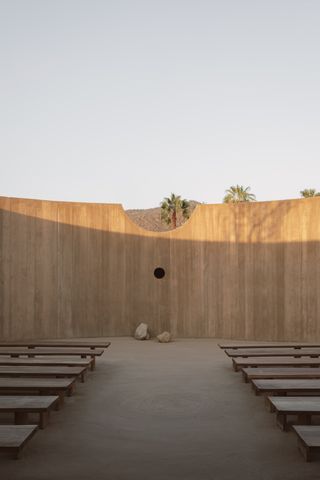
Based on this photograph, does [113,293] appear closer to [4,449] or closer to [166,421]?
[166,421]

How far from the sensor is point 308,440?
367cm

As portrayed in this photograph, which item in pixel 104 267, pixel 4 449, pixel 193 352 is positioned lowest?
pixel 193 352

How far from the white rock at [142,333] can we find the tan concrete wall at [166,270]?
1.45 feet

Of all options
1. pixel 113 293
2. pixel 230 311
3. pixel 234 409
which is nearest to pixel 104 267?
pixel 113 293

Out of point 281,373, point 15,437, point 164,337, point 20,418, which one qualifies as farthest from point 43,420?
point 164,337

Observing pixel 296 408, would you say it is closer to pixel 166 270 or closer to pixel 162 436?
pixel 162 436

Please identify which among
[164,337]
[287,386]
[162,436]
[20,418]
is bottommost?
[164,337]

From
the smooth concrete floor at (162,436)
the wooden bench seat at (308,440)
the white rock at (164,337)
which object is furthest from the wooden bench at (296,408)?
the white rock at (164,337)

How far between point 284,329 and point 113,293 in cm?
440

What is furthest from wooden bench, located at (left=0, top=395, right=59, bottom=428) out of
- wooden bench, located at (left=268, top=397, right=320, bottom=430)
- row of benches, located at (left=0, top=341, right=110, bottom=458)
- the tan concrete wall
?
the tan concrete wall

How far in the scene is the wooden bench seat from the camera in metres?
3.56

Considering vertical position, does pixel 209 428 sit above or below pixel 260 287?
below

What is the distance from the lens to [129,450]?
4.27 meters

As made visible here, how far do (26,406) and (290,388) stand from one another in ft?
8.78
